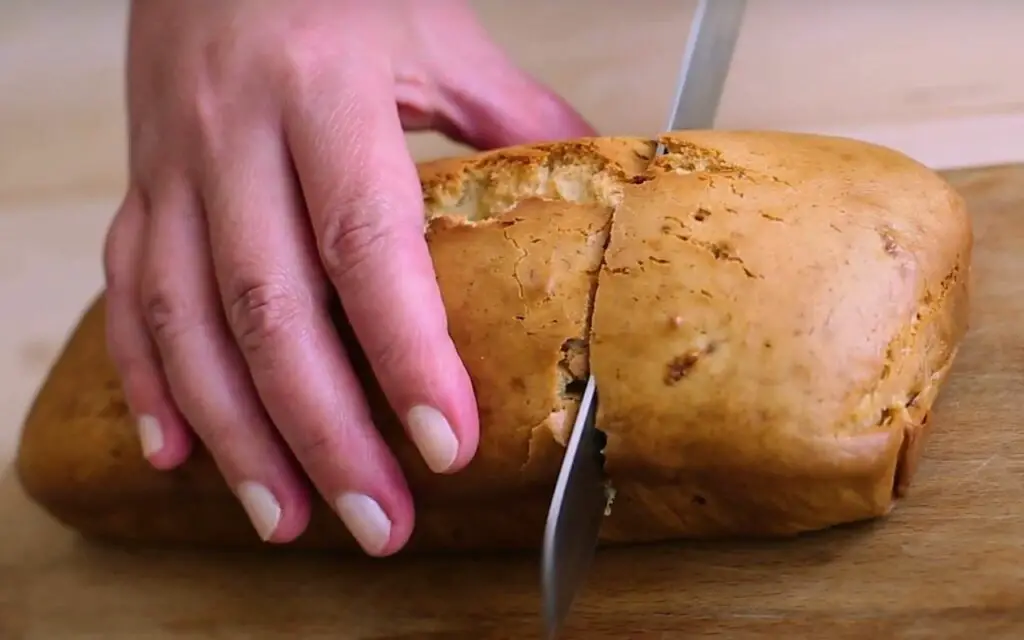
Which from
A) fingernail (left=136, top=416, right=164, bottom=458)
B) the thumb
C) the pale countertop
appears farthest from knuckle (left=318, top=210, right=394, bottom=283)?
the pale countertop

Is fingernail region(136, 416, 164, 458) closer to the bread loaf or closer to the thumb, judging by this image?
the bread loaf

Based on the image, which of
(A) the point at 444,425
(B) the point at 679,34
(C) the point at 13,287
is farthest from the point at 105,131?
(A) the point at 444,425

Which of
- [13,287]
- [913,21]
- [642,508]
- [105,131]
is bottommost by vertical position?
[13,287]

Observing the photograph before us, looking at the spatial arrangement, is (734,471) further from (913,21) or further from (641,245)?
(913,21)

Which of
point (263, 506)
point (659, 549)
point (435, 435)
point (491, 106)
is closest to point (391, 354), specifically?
point (435, 435)

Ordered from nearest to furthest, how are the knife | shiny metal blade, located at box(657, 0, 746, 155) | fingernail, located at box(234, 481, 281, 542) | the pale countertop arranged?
the knife → fingernail, located at box(234, 481, 281, 542) → shiny metal blade, located at box(657, 0, 746, 155) → the pale countertop

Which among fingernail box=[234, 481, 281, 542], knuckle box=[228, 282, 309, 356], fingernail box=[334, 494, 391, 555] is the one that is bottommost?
fingernail box=[234, 481, 281, 542]

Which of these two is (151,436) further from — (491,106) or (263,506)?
(491,106)
